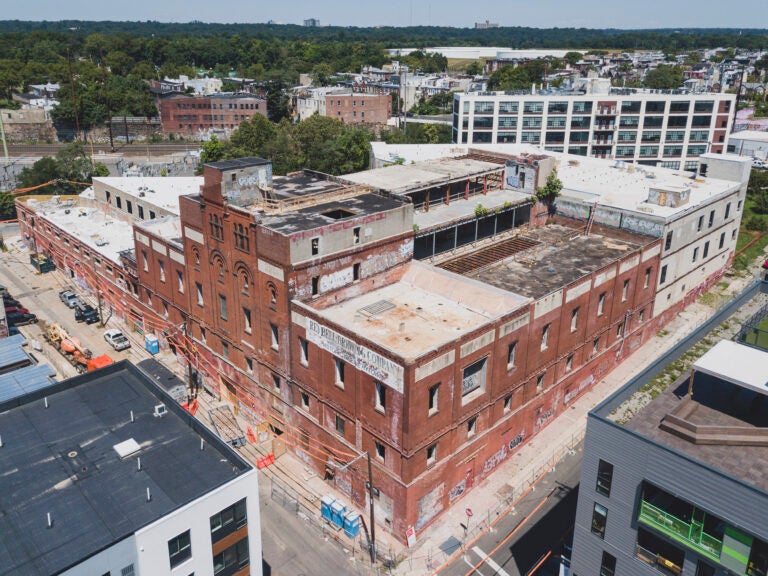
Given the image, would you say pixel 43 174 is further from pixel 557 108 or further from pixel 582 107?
pixel 582 107

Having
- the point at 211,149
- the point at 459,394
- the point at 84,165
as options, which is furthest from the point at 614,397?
the point at 84,165

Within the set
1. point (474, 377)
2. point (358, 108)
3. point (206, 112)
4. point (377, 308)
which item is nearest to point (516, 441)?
point (474, 377)

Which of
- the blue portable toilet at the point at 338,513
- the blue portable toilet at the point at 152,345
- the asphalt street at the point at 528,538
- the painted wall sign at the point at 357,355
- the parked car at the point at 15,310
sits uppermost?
the painted wall sign at the point at 357,355

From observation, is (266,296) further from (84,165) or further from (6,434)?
(84,165)

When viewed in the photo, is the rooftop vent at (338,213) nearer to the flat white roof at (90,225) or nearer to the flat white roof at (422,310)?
the flat white roof at (422,310)

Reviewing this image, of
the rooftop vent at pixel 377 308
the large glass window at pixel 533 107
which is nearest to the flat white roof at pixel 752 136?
the large glass window at pixel 533 107

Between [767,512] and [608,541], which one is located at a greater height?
[767,512]
